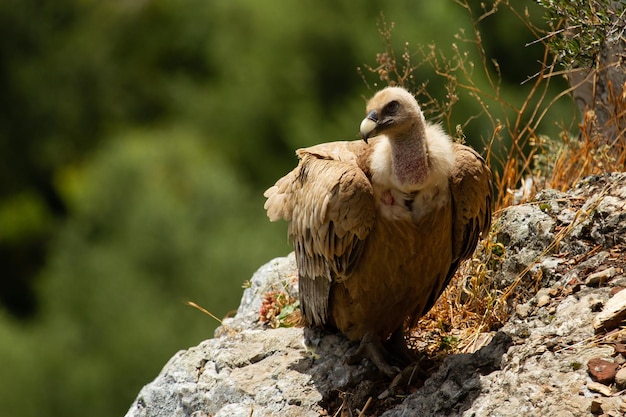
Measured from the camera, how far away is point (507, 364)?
529cm

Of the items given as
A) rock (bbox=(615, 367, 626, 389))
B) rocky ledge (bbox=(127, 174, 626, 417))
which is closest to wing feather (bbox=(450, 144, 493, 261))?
rocky ledge (bbox=(127, 174, 626, 417))

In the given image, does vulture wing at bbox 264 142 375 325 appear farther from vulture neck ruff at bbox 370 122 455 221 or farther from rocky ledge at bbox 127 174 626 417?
rocky ledge at bbox 127 174 626 417

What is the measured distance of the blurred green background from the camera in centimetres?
2170

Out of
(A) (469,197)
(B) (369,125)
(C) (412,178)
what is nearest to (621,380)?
(A) (469,197)

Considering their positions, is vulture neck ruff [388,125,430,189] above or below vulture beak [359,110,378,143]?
below

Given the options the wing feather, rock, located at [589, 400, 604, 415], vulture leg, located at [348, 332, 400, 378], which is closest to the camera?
rock, located at [589, 400, 604, 415]

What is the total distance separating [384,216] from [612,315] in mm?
1235

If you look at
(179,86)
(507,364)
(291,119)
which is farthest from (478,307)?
(179,86)

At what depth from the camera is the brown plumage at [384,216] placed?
541cm

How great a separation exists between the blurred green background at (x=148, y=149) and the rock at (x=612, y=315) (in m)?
11.3

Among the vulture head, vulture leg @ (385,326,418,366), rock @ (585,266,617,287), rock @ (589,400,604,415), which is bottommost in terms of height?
rock @ (589,400,604,415)

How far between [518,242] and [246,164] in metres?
21.0

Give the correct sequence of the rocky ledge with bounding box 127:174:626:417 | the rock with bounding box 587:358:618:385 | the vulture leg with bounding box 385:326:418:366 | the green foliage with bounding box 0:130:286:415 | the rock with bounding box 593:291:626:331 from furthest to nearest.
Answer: the green foliage with bounding box 0:130:286:415 → the vulture leg with bounding box 385:326:418:366 → the rock with bounding box 593:291:626:331 → the rocky ledge with bounding box 127:174:626:417 → the rock with bounding box 587:358:618:385

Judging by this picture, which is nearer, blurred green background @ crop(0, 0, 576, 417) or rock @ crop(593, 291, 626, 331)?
rock @ crop(593, 291, 626, 331)
